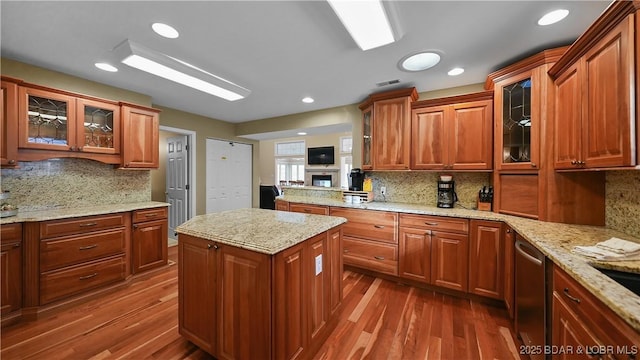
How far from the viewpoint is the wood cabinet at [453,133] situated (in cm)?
252

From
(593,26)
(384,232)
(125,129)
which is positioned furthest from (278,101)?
(593,26)

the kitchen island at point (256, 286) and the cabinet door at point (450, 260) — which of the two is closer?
the kitchen island at point (256, 286)

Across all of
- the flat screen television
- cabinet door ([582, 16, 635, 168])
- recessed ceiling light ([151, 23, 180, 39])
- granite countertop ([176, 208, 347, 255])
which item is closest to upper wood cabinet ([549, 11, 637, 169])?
cabinet door ([582, 16, 635, 168])

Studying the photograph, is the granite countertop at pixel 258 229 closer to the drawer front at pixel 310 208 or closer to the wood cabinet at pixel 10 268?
the drawer front at pixel 310 208

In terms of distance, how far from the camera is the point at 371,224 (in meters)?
2.86

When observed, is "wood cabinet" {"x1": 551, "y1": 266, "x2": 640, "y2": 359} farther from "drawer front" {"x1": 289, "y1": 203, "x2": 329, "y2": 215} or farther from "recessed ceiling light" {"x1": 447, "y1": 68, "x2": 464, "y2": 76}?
"drawer front" {"x1": 289, "y1": 203, "x2": 329, "y2": 215}

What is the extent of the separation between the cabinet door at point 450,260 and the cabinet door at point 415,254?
0.19 ft

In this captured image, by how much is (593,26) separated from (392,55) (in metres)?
1.28

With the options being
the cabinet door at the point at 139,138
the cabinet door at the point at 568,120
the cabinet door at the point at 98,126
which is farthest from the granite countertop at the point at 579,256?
the cabinet door at the point at 98,126

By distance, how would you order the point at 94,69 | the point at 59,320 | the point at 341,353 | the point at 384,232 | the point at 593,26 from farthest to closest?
1. the point at 384,232
2. the point at 94,69
3. the point at 59,320
4. the point at 341,353
5. the point at 593,26

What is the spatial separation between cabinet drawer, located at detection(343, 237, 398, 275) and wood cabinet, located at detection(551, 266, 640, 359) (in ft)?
5.04

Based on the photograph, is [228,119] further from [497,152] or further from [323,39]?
[497,152]

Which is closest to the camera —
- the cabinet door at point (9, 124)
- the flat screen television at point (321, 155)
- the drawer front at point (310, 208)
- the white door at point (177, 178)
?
the cabinet door at point (9, 124)

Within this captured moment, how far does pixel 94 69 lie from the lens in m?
2.48
